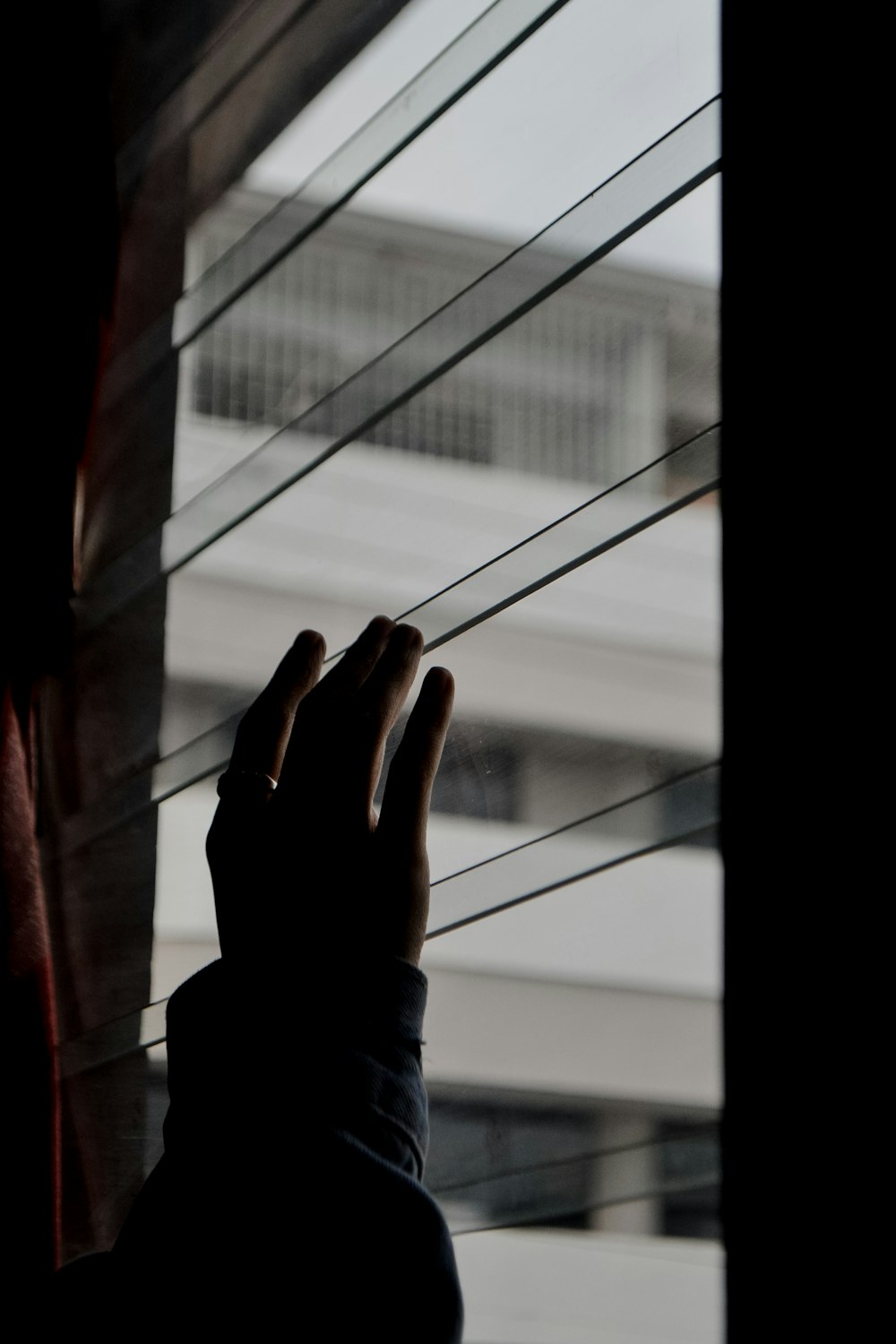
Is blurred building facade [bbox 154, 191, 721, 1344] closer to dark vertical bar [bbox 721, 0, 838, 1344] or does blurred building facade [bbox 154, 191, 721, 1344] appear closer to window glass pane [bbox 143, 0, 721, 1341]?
window glass pane [bbox 143, 0, 721, 1341]

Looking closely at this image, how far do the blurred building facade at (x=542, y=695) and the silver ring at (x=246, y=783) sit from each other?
13 cm

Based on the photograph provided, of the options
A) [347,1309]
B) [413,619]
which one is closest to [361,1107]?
[347,1309]

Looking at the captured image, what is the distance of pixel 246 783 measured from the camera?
94 cm

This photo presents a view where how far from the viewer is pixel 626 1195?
0.74m

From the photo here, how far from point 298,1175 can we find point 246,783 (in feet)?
1.02

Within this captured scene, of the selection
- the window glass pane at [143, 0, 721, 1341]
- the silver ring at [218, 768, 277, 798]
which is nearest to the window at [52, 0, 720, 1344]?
the window glass pane at [143, 0, 721, 1341]

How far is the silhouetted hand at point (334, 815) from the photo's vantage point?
0.82 meters

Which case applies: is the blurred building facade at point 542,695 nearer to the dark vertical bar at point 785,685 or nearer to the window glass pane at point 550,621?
the window glass pane at point 550,621

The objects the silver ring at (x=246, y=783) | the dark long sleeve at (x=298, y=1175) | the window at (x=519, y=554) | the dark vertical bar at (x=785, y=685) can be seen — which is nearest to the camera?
the dark vertical bar at (x=785, y=685)

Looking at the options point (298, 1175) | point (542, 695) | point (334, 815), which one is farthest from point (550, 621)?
point (298, 1175)

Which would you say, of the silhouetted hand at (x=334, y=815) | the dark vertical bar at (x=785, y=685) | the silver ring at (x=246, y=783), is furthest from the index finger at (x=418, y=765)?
the dark vertical bar at (x=785, y=685)

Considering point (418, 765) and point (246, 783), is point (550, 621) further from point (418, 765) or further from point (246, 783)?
point (246, 783)

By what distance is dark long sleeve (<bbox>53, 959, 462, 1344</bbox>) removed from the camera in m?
0.67

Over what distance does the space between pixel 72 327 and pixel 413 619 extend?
21.0 inches
